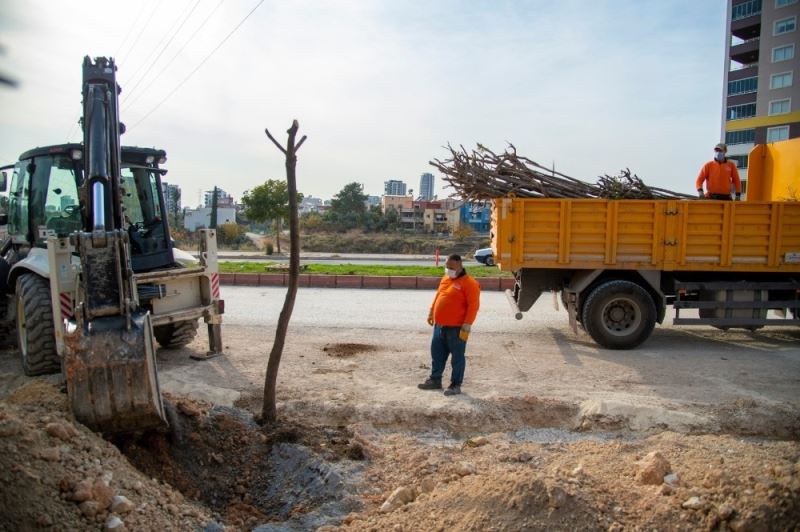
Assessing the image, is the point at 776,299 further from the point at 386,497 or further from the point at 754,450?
the point at 386,497

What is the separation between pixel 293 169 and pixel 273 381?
6.20ft

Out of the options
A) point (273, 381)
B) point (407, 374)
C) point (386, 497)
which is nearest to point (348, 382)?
point (407, 374)

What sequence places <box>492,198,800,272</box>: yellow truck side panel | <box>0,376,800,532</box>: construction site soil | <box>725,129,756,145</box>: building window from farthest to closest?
<box>725,129,756,145</box>: building window, <box>492,198,800,272</box>: yellow truck side panel, <box>0,376,800,532</box>: construction site soil

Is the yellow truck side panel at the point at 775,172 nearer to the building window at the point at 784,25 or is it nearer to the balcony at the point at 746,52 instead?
the building window at the point at 784,25

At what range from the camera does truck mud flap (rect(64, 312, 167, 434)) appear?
401 centimetres

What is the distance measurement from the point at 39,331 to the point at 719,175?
9.34 metres

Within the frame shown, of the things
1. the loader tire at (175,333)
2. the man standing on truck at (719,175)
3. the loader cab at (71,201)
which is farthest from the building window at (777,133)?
the loader cab at (71,201)

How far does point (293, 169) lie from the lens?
15.7 feet

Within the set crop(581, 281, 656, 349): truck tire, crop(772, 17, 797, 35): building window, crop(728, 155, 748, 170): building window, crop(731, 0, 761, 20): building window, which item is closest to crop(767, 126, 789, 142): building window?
crop(728, 155, 748, 170): building window

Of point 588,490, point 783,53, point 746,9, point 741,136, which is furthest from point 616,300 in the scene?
point 746,9

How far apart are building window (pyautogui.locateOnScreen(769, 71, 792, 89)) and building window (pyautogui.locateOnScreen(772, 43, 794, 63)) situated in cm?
114

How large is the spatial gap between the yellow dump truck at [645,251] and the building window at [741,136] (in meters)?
44.7

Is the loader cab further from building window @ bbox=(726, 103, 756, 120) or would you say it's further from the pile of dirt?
building window @ bbox=(726, 103, 756, 120)

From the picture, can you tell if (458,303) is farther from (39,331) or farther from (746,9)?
(746,9)
